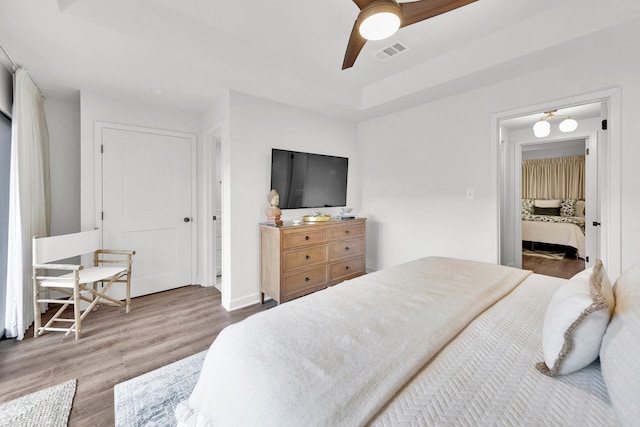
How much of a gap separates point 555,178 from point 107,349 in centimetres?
881

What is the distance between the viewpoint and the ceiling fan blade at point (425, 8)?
4.94 ft

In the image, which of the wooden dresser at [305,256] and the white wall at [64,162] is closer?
the wooden dresser at [305,256]

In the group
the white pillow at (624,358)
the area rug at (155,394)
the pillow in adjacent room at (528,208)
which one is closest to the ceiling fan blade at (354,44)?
the white pillow at (624,358)

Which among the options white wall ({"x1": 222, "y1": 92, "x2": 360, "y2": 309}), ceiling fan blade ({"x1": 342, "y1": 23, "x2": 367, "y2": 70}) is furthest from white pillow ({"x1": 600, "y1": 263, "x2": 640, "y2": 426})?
white wall ({"x1": 222, "y1": 92, "x2": 360, "y2": 309})

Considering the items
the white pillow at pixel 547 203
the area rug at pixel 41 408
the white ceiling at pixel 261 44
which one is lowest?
the area rug at pixel 41 408

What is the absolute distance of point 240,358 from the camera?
3.01ft

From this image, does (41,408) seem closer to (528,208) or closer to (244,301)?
(244,301)

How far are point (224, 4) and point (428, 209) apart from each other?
290 cm

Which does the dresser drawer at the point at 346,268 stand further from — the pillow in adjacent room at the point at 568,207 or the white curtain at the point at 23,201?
the pillow in adjacent room at the point at 568,207

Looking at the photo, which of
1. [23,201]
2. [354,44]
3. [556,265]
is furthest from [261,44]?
[556,265]

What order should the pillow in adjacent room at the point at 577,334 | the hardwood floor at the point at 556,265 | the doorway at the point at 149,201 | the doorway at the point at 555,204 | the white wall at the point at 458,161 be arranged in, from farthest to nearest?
the doorway at the point at 555,204
the hardwood floor at the point at 556,265
the doorway at the point at 149,201
the white wall at the point at 458,161
the pillow in adjacent room at the point at 577,334

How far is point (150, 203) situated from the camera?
3350mm

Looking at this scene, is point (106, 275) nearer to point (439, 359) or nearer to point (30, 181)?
point (30, 181)

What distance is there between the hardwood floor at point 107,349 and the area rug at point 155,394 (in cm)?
7
